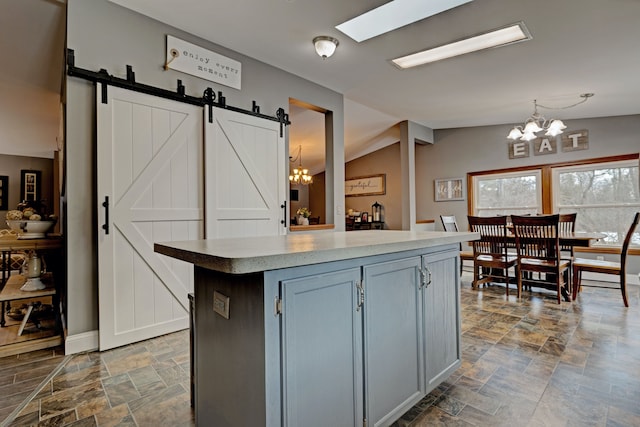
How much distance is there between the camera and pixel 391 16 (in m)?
2.87

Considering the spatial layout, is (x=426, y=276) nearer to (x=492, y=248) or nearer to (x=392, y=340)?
(x=392, y=340)

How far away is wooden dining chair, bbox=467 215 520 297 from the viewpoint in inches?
164

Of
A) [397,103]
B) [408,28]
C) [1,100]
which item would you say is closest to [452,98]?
[397,103]

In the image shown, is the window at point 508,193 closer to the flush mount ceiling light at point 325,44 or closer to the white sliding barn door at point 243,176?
the white sliding barn door at point 243,176

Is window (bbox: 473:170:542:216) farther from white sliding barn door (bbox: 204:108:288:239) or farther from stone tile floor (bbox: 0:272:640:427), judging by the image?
white sliding barn door (bbox: 204:108:288:239)

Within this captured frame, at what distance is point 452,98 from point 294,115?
7.70 ft

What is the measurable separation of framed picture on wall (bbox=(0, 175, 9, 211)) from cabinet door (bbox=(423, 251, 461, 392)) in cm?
921

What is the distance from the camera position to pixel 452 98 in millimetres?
4734

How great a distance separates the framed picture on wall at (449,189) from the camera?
6.68 m

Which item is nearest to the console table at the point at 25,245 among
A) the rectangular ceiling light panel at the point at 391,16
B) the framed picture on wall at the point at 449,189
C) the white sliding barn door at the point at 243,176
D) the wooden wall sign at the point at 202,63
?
the white sliding barn door at the point at 243,176

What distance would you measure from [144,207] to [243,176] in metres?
1.02

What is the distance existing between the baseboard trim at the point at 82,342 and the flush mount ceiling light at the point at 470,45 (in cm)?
383

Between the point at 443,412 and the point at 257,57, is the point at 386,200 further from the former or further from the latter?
the point at 443,412

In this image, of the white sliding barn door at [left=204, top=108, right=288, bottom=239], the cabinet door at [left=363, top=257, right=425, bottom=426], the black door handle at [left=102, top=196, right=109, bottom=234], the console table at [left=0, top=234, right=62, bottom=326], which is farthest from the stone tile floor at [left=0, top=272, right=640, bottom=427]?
the white sliding barn door at [left=204, top=108, right=288, bottom=239]
